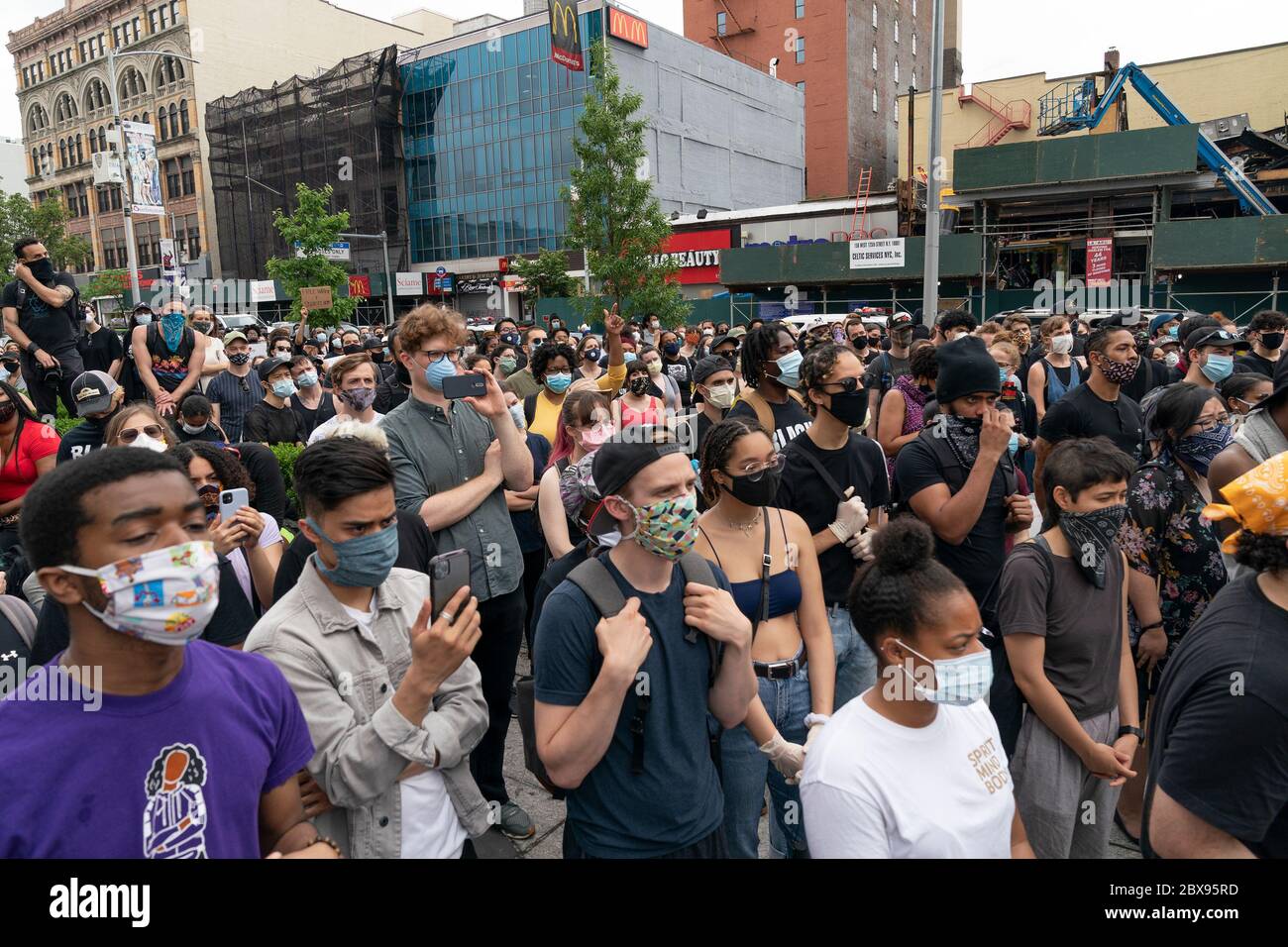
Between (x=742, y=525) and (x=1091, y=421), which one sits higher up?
(x=1091, y=421)

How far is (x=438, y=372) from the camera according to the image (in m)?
3.76

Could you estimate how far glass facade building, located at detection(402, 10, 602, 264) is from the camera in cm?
4788


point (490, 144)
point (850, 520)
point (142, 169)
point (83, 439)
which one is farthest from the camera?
point (490, 144)

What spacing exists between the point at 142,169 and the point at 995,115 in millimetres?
33957

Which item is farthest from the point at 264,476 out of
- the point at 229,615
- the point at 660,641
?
the point at 660,641

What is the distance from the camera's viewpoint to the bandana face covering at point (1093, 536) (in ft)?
9.78

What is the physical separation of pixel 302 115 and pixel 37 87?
737 inches

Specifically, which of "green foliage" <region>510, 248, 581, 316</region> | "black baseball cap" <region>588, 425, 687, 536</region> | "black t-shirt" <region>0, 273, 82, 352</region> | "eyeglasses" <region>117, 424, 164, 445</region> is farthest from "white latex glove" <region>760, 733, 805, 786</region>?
"green foliage" <region>510, 248, 581, 316</region>

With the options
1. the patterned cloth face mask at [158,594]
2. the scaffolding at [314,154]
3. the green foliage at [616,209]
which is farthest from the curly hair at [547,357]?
the scaffolding at [314,154]

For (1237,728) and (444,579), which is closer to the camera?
(1237,728)

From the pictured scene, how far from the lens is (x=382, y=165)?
181 feet

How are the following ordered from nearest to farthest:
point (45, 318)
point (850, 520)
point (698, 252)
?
1. point (850, 520)
2. point (45, 318)
3. point (698, 252)

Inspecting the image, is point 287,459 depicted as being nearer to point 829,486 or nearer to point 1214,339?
point 829,486
